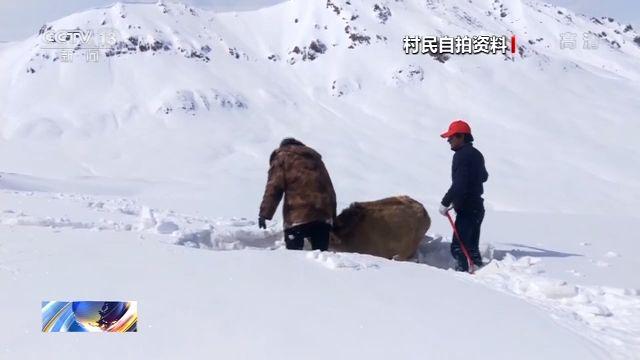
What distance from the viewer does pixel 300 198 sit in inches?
203

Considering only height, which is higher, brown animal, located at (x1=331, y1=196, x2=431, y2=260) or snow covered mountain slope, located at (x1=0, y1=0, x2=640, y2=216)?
brown animal, located at (x1=331, y1=196, x2=431, y2=260)

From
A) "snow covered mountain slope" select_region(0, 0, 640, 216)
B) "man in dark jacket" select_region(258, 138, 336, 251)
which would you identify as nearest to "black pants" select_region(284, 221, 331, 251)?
"man in dark jacket" select_region(258, 138, 336, 251)

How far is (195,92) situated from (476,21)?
85.0 ft

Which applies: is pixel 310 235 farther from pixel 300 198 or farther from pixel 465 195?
pixel 465 195

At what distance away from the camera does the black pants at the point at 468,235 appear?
537 cm

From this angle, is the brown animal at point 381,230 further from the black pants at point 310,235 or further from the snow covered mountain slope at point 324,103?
the snow covered mountain slope at point 324,103

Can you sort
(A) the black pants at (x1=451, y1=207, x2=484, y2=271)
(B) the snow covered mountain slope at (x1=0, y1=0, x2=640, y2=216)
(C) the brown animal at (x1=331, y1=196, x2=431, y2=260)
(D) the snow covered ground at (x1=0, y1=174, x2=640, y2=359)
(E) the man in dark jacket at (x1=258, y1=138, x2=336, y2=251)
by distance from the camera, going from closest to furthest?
(D) the snow covered ground at (x1=0, y1=174, x2=640, y2=359), (E) the man in dark jacket at (x1=258, y1=138, x2=336, y2=251), (A) the black pants at (x1=451, y1=207, x2=484, y2=271), (C) the brown animal at (x1=331, y1=196, x2=431, y2=260), (B) the snow covered mountain slope at (x1=0, y1=0, x2=640, y2=216)

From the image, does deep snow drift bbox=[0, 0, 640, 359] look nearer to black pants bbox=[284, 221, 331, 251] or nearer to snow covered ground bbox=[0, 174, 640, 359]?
snow covered ground bbox=[0, 174, 640, 359]

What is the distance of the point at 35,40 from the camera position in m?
A: 51.6

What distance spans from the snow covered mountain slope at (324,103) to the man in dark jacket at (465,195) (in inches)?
706

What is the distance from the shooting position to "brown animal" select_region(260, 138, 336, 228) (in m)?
5.13

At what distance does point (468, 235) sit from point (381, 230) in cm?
76

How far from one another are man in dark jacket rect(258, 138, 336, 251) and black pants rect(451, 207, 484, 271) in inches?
43.1

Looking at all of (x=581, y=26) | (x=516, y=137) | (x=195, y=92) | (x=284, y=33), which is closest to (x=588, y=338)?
(x=516, y=137)
